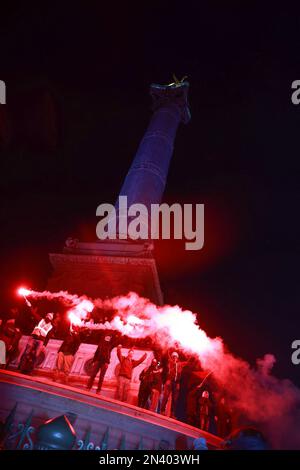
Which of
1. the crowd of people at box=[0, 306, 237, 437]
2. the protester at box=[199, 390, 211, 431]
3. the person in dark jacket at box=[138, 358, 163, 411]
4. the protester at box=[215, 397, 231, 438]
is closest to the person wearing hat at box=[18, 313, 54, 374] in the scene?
the crowd of people at box=[0, 306, 237, 437]

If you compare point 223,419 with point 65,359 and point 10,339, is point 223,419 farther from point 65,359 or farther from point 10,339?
point 10,339

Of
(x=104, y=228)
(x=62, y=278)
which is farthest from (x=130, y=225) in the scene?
(x=62, y=278)

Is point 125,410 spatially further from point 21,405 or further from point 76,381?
point 76,381

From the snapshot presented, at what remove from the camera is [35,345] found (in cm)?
1034

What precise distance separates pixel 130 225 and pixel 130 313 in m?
5.90

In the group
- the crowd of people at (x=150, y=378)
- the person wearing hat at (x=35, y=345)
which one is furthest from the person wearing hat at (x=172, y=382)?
the person wearing hat at (x=35, y=345)

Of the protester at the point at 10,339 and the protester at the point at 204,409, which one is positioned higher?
the protester at the point at 10,339

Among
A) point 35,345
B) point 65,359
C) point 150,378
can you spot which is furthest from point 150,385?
point 35,345

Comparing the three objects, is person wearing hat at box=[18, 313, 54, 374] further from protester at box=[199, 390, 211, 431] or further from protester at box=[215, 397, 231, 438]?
protester at box=[215, 397, 231, 438]

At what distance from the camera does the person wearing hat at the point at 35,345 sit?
995cm

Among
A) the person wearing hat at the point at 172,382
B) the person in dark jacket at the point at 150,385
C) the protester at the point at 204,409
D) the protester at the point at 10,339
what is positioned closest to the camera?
the person in dark jacket at the point at 150,385

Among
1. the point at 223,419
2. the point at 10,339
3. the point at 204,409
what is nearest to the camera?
the point at 204,409

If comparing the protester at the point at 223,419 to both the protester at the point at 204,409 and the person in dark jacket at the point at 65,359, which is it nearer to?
the protester at the point at 204,409

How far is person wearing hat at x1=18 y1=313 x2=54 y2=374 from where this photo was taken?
995cm
